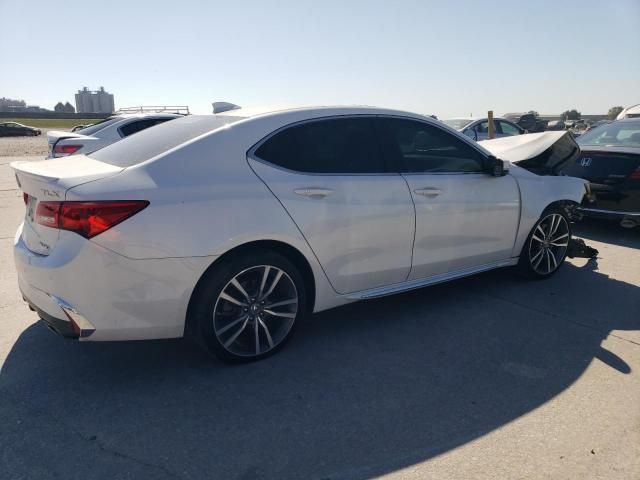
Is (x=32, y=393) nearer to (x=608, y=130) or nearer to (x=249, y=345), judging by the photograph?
(x=249, y=345)

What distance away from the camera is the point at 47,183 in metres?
2.96

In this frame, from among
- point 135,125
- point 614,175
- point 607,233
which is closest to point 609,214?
point 614,175

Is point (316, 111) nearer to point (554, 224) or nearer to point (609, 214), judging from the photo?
point (554, 224)

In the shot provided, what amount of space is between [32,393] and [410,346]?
94.8 inches

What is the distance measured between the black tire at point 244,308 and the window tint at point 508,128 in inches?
545

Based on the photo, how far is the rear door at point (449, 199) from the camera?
3977mm

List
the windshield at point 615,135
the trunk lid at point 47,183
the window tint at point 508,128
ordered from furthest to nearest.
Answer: the window tint at point 508,128 < the windshield at point 615,135 < the trunk lid at point 47,183

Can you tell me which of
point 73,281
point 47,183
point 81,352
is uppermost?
point 47,183

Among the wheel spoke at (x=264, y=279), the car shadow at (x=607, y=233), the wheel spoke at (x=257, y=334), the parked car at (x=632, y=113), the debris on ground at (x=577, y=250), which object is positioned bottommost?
the car shadow at (x=607, y=233)

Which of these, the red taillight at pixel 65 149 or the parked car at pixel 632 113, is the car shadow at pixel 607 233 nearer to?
the parked car at pixel 632 113

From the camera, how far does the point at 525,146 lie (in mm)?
5449

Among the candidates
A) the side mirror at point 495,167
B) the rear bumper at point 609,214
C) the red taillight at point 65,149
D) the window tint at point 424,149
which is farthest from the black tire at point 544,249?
the red taillight at point 65,149

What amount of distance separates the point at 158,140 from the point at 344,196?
4.27 feet

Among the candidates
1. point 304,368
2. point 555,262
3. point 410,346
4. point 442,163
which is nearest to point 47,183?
point 304,368
